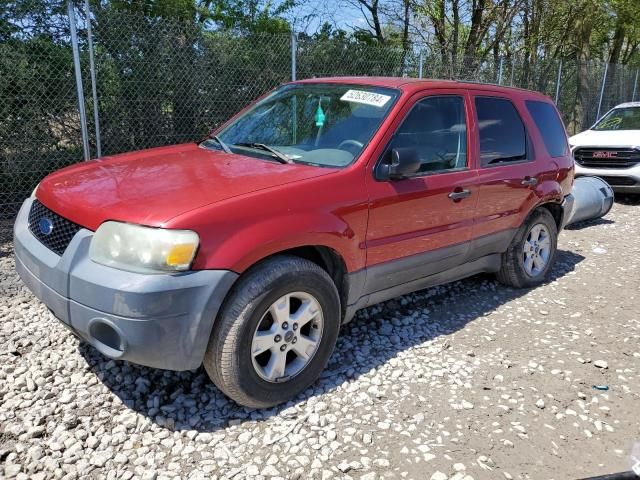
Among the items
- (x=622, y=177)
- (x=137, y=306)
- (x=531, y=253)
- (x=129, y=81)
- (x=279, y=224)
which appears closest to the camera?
(x=137, y=306)

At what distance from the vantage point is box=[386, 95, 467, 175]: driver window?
368 cm

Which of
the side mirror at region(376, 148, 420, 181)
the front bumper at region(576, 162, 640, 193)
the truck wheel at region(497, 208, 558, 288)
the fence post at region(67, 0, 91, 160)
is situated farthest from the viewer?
the front bumper at region(576, 162, 640, 193)

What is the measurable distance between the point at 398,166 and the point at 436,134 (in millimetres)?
719

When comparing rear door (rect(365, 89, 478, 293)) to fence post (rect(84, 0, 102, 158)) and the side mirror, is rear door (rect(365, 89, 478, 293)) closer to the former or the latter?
the side mirror

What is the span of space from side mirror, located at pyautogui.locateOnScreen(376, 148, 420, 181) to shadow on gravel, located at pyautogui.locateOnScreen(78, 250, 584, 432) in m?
1.25

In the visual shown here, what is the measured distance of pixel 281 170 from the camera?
3.24 metres

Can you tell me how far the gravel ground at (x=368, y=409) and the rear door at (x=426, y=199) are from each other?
2.01 ft

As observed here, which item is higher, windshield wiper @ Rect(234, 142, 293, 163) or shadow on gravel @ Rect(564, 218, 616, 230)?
windshield wiper @ Rect(234, 142, 293, 163)

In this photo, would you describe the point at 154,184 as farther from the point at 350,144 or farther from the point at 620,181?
the point at 620,181

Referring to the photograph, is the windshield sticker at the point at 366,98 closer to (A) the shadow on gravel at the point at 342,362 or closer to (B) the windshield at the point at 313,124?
(B) the windshield at the point at 313,124

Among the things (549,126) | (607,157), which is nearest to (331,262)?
(549,126)

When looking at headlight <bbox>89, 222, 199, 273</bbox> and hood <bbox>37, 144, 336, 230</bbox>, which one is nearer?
headlight <bbox>89, 222, 199, 273</bbox>

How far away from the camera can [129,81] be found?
6859mm

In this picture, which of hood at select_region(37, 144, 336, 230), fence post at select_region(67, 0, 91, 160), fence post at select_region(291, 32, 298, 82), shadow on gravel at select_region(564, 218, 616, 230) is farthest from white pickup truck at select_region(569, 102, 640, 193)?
fence post at select_region(67, 0, 91, 160)
